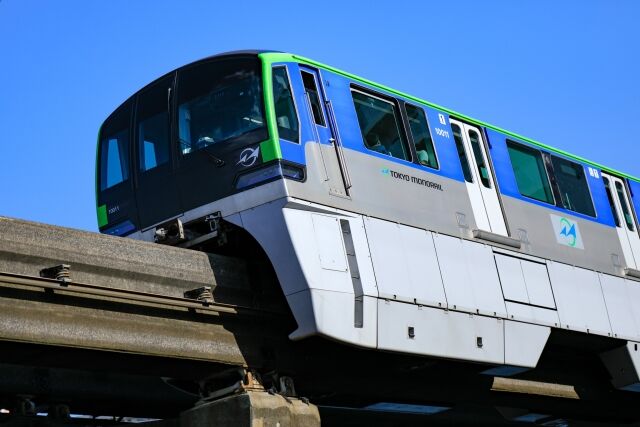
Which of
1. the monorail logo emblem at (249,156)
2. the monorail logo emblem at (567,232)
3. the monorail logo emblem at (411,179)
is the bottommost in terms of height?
the monorail logo emblem at (567,232)

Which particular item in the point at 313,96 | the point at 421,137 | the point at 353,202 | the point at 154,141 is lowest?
the point at 353,202

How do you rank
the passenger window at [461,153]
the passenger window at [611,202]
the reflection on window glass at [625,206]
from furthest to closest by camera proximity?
the reflection on window glass at [625,206] → the passenger window at [611,202] → the passenger window at [461,153]

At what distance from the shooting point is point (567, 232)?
48.7 ft

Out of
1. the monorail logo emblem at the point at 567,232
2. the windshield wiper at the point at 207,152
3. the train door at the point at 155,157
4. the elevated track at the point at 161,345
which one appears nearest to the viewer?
the elevated track at the point at 161,345

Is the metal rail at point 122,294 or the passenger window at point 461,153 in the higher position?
the passenger window at point 461,153

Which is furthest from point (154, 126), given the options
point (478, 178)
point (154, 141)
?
point (478, 178)

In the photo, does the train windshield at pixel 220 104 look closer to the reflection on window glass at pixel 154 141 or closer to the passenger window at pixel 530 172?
the reflection on window glass at pixel 154 141

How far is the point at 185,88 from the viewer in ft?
40.0

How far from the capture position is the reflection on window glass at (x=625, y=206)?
1650 centimetres

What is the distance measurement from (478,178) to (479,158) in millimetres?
356

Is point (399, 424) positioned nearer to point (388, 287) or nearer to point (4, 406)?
point (388, 287)

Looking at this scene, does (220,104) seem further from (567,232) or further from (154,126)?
(567,232)

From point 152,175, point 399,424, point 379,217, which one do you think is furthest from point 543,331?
point 152,175

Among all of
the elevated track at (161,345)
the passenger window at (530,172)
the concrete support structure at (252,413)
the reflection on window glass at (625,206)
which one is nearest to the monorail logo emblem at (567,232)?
the passenger window at (530,172)
